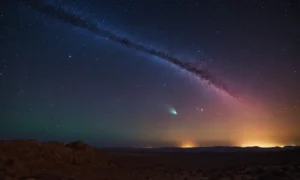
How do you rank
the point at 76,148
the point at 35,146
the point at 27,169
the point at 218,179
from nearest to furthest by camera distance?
1. the point at 218,179
2. the point at 27,169
3. the point at 35,146
4. the point at 76,148

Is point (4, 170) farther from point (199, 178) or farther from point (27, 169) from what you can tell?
point (199, 178)

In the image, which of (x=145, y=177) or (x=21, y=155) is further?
(x=21, y=155)

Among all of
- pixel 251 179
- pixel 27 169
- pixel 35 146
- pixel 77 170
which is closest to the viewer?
pixel 251 179

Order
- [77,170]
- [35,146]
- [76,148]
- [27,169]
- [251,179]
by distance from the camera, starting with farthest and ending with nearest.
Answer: [76,148]
[35,146]
[77,170]
[27,169]
[251,179]

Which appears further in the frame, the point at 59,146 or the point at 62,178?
the point at 59,146

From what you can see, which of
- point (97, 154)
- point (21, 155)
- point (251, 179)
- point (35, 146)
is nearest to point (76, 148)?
point (97, 154)

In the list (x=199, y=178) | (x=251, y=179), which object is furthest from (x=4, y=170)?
(x=251, y=179)

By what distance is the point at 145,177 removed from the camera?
20.7 m

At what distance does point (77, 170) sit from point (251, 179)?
12614 millimetres

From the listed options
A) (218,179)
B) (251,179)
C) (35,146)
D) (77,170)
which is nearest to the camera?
(251,179)

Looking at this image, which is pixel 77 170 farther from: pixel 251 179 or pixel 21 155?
pixel 251 179

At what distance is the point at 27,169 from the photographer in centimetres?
2022

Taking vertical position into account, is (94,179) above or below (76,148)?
below

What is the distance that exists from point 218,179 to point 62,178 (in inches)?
373
